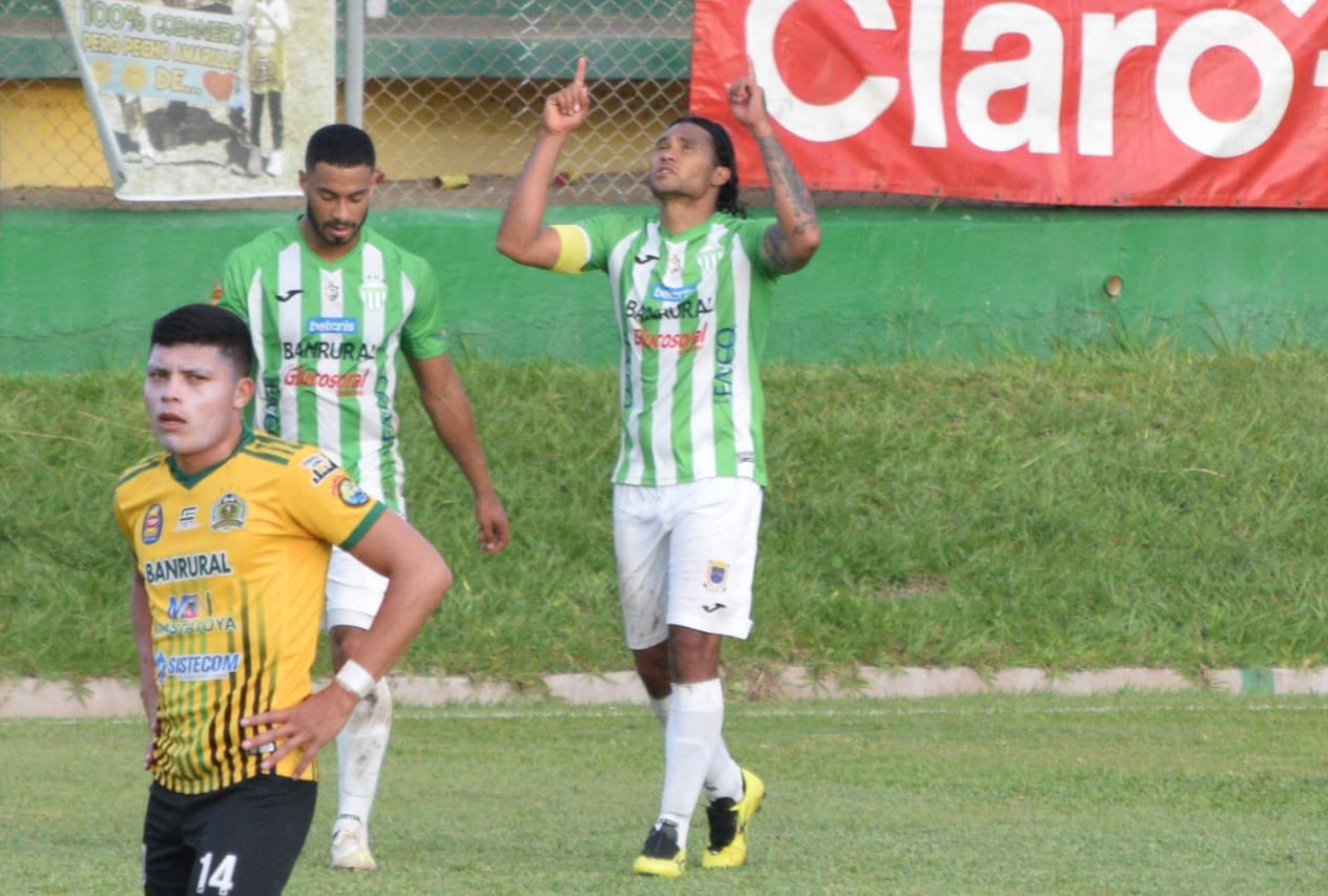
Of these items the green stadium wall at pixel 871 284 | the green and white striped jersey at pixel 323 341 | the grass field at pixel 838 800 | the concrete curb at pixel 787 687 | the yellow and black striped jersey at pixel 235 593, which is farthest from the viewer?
the green stadium wall at pixel 871 284

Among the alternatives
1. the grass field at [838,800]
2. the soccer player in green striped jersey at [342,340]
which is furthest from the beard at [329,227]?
the grass field at [838,800]

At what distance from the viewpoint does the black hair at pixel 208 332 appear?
3.82 meters

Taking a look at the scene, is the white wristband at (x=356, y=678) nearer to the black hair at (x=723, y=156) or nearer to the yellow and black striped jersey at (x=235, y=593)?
the yellow and black striped jersey at (x=235, y=593)

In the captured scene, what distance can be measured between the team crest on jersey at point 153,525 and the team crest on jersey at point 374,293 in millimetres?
2212

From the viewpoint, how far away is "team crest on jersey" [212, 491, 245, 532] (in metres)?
3.79

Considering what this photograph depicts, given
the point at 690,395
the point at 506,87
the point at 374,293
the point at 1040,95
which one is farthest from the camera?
the point at 506,87

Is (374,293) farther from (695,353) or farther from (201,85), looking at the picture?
(201,85)

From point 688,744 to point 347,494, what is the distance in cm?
214

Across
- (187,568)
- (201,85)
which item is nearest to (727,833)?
(187,568)

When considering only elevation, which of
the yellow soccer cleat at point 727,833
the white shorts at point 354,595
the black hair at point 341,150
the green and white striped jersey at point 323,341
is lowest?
the yellow soccer cleat at point 727,833

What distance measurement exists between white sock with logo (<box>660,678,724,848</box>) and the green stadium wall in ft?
19.4

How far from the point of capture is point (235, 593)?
3.79 meters

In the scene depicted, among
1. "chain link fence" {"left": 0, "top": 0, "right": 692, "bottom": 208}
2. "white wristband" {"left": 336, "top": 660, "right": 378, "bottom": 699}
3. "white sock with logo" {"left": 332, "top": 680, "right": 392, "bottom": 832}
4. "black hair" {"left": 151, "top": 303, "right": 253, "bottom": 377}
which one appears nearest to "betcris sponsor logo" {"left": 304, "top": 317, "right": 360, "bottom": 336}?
"white sock with logo" {"left": 332, "top": 680, "right": 392, "bottom": 832}

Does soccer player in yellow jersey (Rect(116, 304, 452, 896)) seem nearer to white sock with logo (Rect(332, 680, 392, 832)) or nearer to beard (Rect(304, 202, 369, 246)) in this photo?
white sock with logo (Rect(332, 680, 392, 832))
